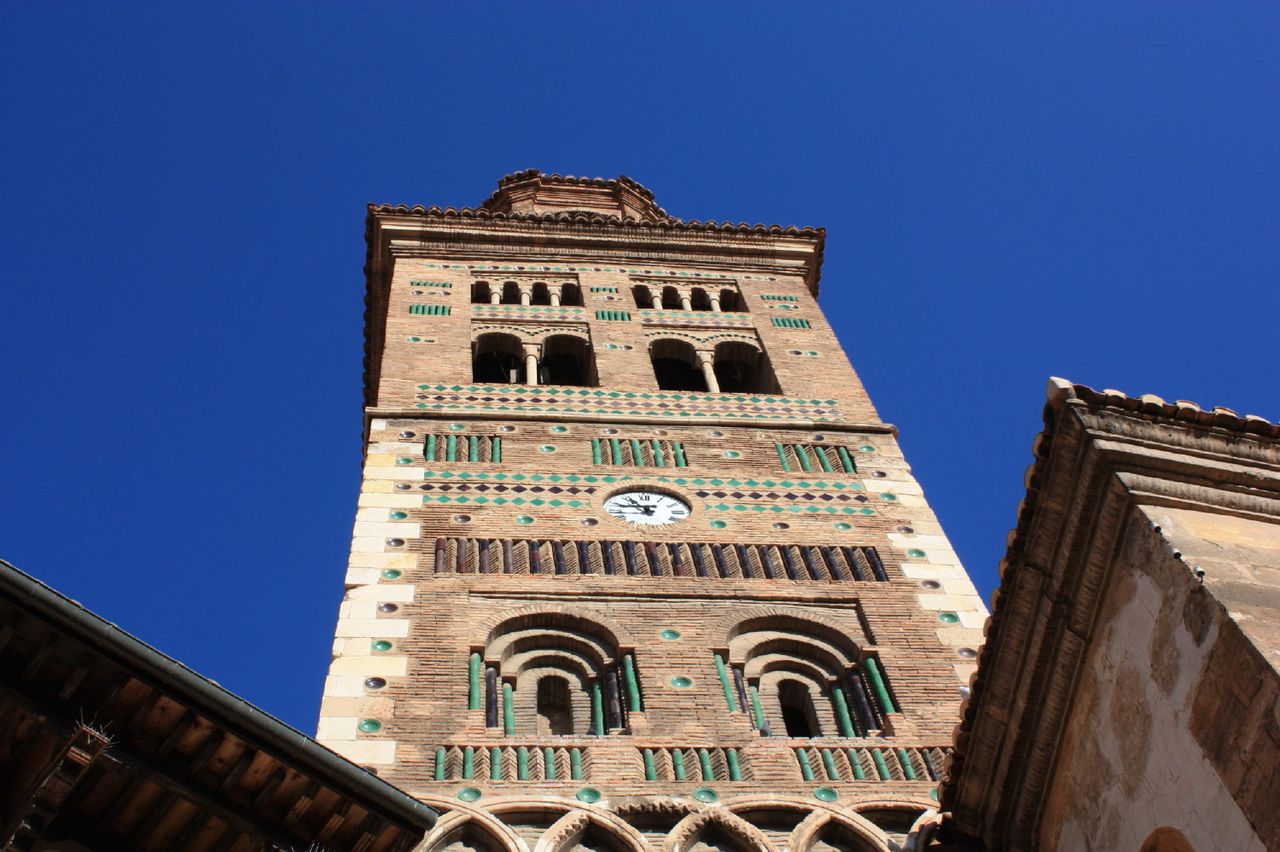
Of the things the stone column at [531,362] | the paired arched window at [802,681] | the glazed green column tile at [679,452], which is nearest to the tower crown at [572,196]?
the stone column at [531,362]

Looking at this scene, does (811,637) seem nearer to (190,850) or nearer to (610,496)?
(610,496)

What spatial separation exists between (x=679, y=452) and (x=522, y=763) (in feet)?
17.8

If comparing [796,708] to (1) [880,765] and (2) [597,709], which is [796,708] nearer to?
(1) [880,765]

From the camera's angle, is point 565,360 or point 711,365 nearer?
point 711,365

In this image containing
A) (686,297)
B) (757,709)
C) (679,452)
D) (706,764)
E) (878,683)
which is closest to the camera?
(706,764)

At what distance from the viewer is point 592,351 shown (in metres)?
17.7

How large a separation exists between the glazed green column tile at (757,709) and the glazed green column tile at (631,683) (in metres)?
0.75

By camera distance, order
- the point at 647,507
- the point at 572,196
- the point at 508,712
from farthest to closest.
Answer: the point at 572,196 → the point at 647,507 → the point at 508,712

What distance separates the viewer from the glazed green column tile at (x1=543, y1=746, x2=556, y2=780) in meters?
9.58

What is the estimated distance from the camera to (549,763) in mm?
9727

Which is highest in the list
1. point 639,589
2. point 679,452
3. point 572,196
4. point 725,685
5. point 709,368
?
point 572,196

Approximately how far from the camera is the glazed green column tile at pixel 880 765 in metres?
9.96

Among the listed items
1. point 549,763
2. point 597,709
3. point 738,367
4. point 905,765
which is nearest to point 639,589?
point 597,709

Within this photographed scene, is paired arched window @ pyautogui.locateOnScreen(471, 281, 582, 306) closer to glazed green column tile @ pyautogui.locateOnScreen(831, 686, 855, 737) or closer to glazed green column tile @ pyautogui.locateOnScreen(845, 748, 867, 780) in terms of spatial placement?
glazed green column tile @ pyautogui.locateOnScreen(831, 686, 855, 737)
